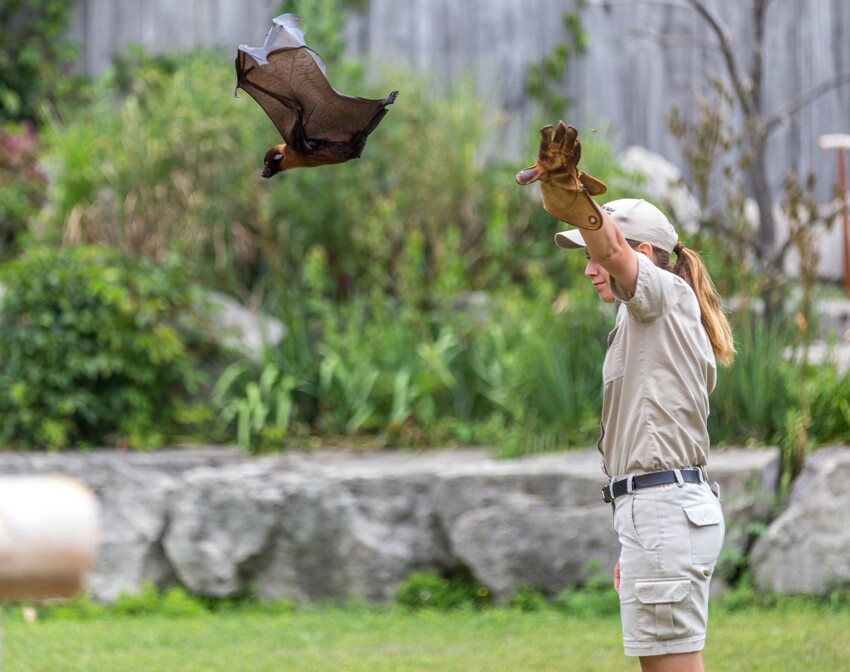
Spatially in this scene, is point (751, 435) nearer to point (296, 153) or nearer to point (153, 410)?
point (153, 410)

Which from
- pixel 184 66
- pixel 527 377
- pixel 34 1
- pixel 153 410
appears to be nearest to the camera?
pixel 527 377

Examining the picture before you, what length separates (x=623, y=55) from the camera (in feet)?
31.8

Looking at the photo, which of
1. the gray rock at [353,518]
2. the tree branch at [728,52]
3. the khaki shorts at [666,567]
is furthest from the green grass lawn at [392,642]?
the tree branch at [728,52]

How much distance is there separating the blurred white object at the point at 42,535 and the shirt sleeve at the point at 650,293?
5.61ft

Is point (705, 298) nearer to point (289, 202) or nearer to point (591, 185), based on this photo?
point (591, 185)

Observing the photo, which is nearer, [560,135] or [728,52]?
[560,135]

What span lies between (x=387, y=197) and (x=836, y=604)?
407 cm

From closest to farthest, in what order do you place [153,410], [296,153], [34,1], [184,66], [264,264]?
[296,153] → [153,410] → [264,264] → [184,66] → [34,1]

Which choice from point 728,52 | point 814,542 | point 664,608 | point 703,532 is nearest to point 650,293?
point 703,532

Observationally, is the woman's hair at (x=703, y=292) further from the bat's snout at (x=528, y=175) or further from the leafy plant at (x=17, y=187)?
the leafy plant at (x=17, y=187)

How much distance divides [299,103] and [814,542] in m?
3.52

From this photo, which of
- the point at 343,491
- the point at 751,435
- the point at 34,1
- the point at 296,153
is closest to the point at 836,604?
the point at 751,435

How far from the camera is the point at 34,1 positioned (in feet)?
33.5

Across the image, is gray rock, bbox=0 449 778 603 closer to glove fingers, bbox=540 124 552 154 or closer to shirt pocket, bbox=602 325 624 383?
shirt pocket, bbox=602 325 624 383
